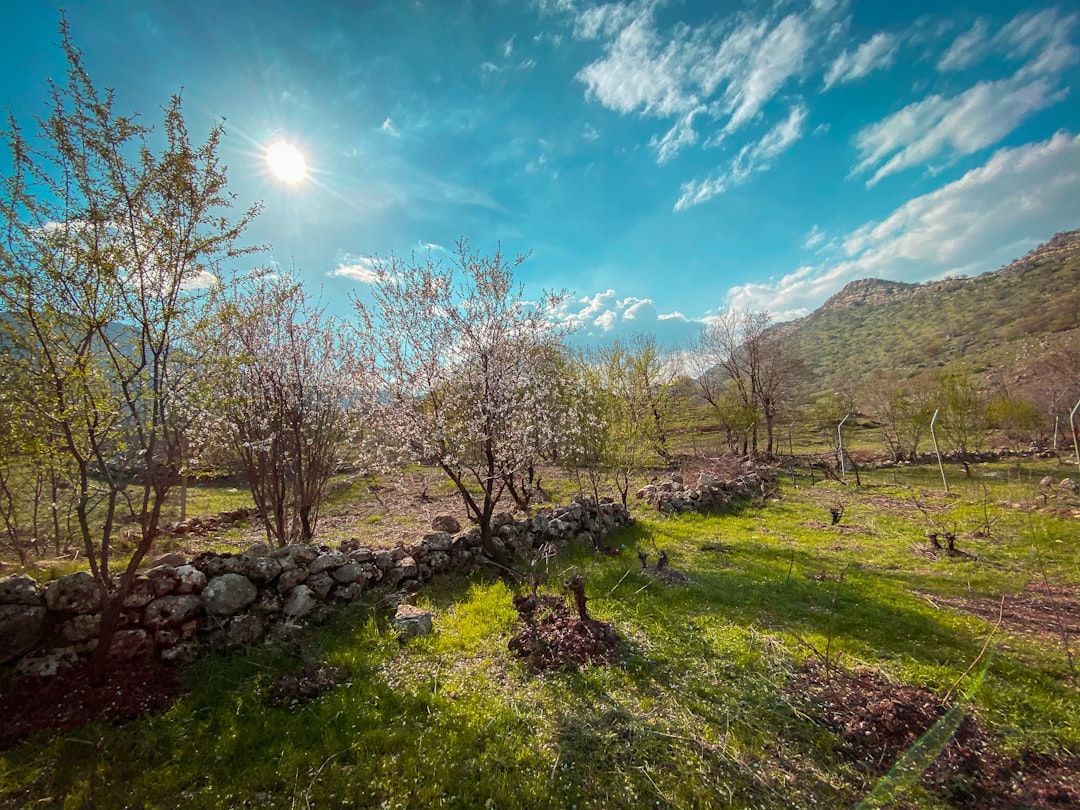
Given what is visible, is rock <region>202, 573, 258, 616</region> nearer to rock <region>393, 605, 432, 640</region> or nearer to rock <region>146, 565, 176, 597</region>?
rock <region>146, 565, 176, 597</region>

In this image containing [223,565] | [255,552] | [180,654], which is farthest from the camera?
[255,552]

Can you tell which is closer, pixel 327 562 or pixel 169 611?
pixel 169 611

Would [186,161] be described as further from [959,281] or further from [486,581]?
[959,281]

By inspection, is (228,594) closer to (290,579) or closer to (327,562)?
(290,579)

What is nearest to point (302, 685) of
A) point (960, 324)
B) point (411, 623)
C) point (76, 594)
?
point (411, 623)

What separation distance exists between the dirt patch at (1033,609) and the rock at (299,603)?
9059 mm

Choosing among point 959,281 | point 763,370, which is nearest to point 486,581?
point 763,370

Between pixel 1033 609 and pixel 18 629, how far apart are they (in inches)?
508

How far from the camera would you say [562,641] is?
17.3 feet

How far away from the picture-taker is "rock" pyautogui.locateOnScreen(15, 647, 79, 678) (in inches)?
156

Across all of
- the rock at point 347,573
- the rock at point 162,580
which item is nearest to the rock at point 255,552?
the rock at point 162,580

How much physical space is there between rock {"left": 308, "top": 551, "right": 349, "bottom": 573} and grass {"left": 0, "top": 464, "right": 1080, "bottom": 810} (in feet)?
2.32

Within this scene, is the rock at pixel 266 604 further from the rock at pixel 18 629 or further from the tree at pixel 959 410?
the tree at pixel 959 410

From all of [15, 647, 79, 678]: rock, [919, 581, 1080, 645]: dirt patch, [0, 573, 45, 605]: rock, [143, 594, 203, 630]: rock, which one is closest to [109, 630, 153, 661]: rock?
[143, 594, 203, 630]: rock
